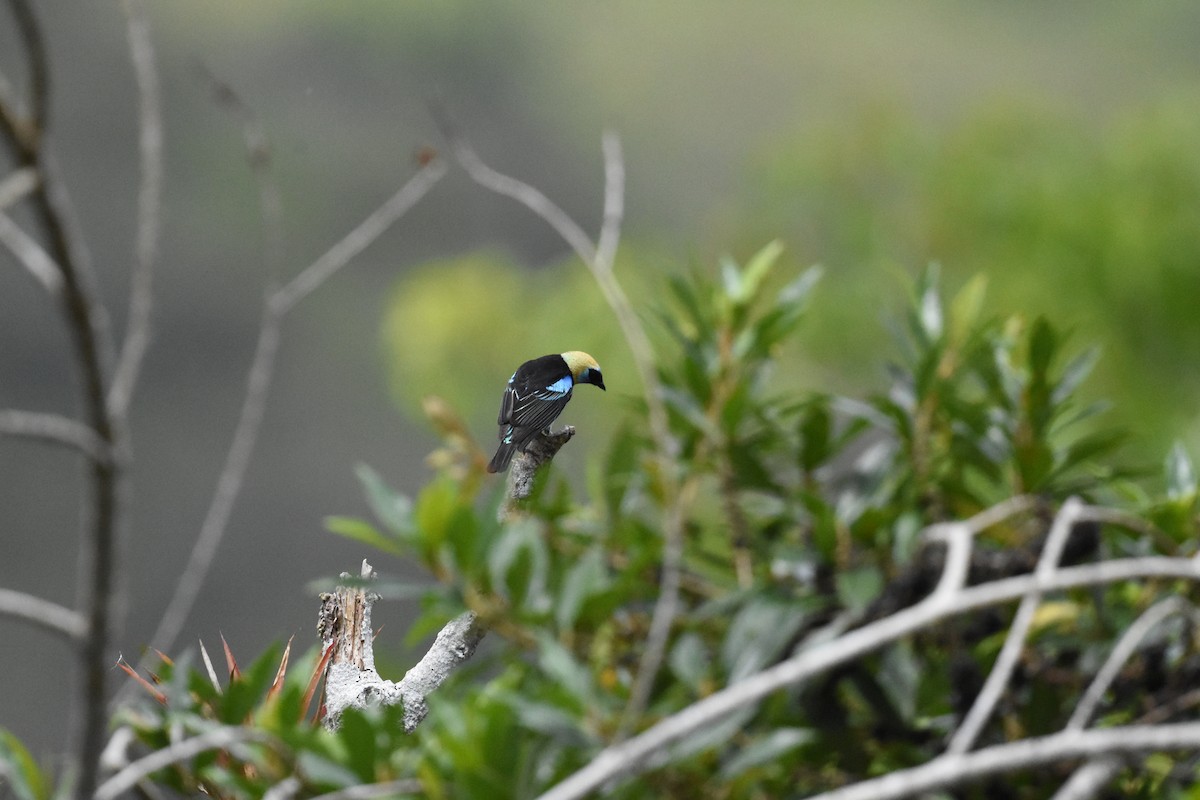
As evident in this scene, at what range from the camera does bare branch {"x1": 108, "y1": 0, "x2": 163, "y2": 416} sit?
664mm

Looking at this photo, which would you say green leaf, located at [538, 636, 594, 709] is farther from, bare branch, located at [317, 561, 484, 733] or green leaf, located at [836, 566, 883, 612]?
bare branch, located at [317, 561, 484, 733]

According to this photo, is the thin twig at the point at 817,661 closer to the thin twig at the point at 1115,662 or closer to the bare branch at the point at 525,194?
the thin twig at the point at 1115,662

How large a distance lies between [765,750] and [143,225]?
451 millimetres

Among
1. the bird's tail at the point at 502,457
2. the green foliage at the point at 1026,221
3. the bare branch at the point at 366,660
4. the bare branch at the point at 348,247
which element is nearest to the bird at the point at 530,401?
the bird's tail at the point at 502,457

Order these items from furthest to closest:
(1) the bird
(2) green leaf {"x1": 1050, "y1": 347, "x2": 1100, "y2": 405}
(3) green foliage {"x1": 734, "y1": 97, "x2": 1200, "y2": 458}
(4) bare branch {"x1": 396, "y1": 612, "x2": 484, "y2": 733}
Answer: (3) green foliage {"x1": 734, "y1": 97, "x2": 1200, "y2": 458} → (1) the bird → (4) bare branch {"x1": 396, "y1": 612, "x2": 484, "y2": 733} → (2) green leaf {"x1": 1050, "y1": 347, "x2": 1100, "y2": 405}

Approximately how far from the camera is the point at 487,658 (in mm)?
703

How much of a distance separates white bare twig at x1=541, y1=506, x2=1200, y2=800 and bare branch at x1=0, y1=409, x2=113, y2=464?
29 cm

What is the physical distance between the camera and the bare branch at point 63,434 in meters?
0.60

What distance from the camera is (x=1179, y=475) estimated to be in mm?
917

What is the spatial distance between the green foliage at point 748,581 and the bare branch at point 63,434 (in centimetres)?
14

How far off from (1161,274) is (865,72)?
24.4 feet

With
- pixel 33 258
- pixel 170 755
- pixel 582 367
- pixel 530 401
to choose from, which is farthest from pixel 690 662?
pixel 582 367

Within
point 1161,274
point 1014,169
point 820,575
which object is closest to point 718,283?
point 820,575

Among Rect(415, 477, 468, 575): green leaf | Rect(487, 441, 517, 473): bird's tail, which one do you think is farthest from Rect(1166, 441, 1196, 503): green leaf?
Rect(487, 441, 517, 473): bird's tail
